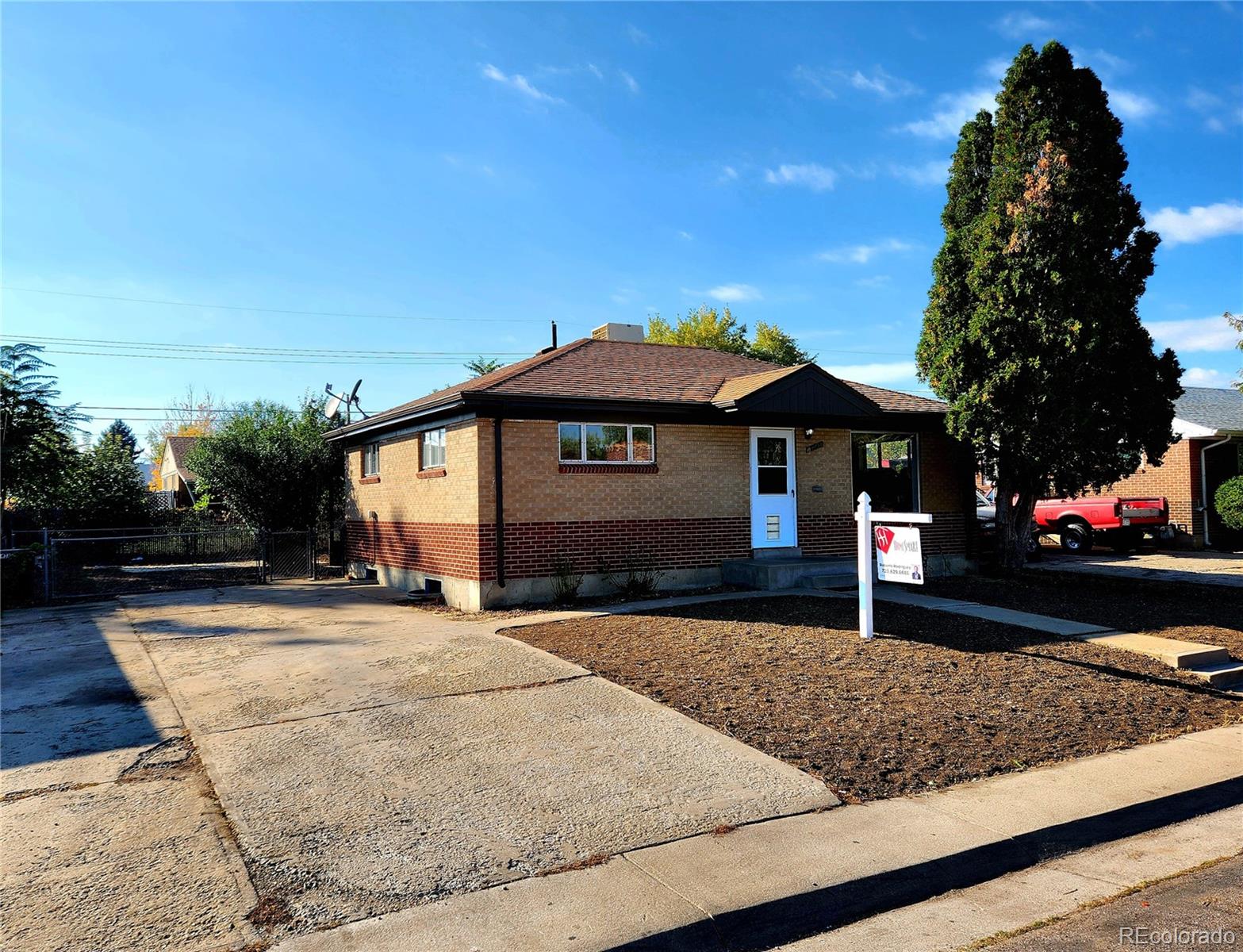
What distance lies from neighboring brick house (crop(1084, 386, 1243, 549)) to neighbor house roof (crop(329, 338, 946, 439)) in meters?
10.4

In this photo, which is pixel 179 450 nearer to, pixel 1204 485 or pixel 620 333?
pixel 620 333

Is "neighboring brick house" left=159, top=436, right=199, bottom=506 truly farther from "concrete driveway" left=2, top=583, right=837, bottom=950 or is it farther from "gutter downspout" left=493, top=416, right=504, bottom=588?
"concrete driveway" left=2, top=583, right=837, bottom=950

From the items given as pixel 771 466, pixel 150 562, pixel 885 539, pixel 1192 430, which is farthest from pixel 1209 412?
pixel 150 562

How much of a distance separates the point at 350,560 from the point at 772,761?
15.2 m

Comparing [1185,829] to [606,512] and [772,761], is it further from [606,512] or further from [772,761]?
[606,512]

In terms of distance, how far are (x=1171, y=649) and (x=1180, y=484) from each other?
17.0 m

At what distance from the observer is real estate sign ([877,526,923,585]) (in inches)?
319

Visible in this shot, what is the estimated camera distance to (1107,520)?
70.0 ft

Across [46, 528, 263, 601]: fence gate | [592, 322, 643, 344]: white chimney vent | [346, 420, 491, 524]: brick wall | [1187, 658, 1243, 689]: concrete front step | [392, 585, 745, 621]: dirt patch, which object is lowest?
[1187, 658, 1243, 689]: concrete front step

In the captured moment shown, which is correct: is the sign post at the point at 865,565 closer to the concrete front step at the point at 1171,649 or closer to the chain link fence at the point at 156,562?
the concrete front step at the point at 1171,649

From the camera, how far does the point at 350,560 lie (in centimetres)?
1878

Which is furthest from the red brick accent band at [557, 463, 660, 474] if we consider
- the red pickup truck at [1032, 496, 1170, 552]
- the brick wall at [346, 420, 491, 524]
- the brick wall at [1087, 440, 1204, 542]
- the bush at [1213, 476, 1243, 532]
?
the bush at [1213, 476, 1243, 532]

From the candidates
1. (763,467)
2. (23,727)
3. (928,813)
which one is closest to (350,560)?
(763,467)

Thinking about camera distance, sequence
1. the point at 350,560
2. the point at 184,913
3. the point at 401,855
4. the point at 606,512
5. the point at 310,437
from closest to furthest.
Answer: the point at 184,913, the point at 401,855, the point at 606,512, the point at 350,560, the point at 310,437
